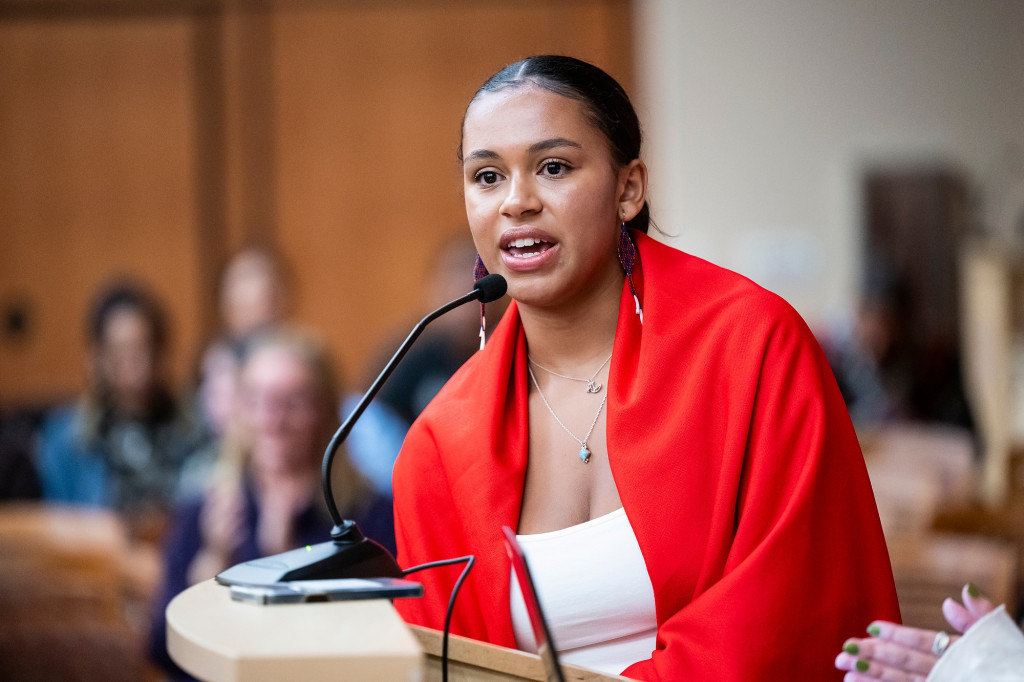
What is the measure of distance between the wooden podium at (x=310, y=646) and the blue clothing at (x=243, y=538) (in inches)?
53.4

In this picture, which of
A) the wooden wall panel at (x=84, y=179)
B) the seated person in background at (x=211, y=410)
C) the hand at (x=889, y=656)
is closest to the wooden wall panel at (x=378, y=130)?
the wooden wall panel at (x=84, y=179)

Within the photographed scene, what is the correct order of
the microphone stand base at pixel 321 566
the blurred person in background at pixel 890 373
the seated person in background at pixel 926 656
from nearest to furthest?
the microphone stand base at pixel 321 566, the seated person in background at pixel 926 656, the blurred person in background at pixel 890 373

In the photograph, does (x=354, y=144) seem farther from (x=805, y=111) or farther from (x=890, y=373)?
(x=890, y=373)

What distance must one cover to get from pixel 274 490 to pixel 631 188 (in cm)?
146

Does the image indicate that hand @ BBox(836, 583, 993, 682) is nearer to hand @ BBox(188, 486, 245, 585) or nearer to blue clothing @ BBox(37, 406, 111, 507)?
hand @ BBox(188, 486, 245, 585)

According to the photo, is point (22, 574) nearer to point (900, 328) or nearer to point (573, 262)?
point (573, 262)

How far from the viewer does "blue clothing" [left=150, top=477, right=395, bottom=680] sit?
8.30 ft

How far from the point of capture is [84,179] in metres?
5.39

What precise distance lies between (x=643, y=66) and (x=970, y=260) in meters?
1.92

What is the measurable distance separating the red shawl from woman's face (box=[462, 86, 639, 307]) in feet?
0.38

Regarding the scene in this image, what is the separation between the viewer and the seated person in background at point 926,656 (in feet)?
3.94

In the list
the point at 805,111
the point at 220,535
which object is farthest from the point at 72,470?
the point at 805,111

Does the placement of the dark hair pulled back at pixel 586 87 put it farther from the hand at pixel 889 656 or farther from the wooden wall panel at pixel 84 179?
the wooden wall panel at pixel 84 179

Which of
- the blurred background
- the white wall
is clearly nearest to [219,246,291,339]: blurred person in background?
the blurred background
